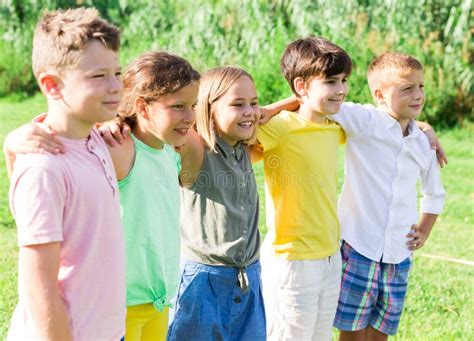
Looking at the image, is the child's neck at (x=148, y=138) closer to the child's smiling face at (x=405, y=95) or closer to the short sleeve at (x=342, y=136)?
the short sleeve at (x=342, y=136)

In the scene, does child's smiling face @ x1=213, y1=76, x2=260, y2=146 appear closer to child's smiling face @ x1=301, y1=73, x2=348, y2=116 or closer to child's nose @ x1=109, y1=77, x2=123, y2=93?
child's smiling face @ x1=301, y1=73, x2=348, y2=116

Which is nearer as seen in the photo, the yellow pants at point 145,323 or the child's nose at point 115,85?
the child's nose at point 115,85

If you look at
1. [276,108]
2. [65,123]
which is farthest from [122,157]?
[276,108]

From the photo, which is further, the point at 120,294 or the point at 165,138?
the point at 165,138

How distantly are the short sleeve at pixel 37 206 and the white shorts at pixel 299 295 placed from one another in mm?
1441

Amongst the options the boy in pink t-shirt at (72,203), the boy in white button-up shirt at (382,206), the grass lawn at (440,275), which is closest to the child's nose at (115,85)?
the boy in pink t-shirt at (72,203)

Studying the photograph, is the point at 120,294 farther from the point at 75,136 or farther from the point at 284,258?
the point at 284,258

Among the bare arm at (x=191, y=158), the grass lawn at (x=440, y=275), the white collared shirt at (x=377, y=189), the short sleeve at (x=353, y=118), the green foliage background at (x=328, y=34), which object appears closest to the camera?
the bare arm at (x=191, y=158)

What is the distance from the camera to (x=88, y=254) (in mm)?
2232

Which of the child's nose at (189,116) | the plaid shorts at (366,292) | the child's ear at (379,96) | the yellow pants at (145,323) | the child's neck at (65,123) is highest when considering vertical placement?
the child's neck at (65,123)

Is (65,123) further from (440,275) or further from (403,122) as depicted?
(440,275)

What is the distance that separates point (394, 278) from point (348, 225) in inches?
12.1

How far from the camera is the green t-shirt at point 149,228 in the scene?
2695mm

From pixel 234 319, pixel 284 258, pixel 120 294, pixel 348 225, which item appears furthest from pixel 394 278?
pixel 120 294
